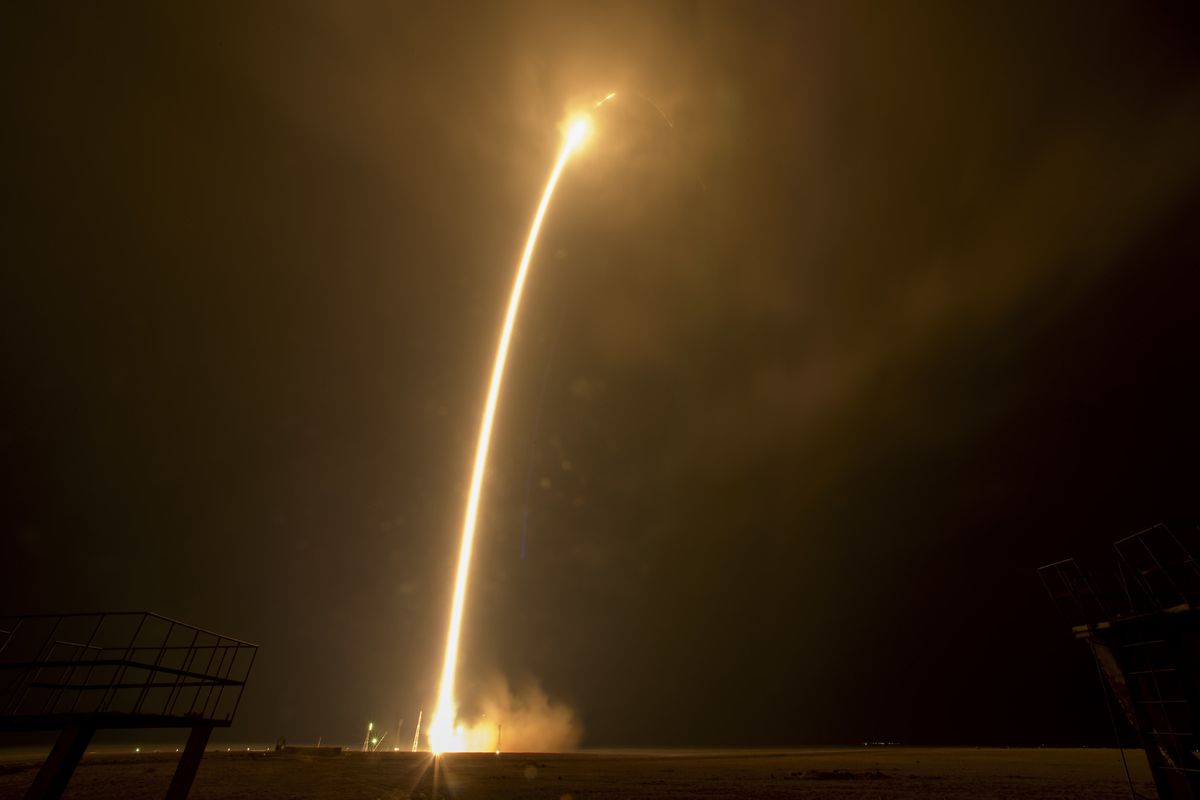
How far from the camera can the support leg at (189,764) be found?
12.7 metres

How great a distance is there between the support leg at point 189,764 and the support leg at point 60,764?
6.22 feet

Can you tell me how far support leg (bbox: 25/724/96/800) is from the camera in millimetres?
10172

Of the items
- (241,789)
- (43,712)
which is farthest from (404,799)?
(43,712)

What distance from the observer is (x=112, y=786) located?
2758 cm

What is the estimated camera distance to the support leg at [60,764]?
Answer: 33.4 feet

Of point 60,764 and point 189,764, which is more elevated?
point 189,764

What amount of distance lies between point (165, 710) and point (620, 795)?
2198 centimetres

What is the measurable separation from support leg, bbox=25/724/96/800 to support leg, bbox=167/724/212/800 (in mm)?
1897

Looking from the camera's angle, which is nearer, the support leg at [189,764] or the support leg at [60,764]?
the support leg at [60,764]

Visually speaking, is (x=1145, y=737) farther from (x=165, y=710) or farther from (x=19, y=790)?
(x=19, y=790)

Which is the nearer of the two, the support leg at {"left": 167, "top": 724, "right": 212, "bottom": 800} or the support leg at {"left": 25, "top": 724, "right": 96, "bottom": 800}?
the support leg at {"left": 25, "top": 724, "right": 96, "bottom": 800}

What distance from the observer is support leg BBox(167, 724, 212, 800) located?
41.5 feet

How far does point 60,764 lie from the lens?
1061 cm

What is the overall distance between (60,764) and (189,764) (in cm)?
329
